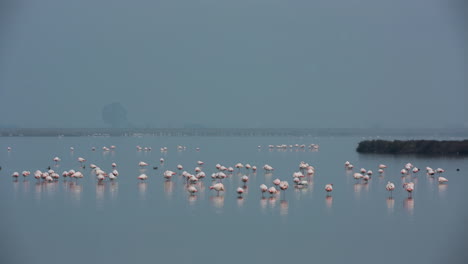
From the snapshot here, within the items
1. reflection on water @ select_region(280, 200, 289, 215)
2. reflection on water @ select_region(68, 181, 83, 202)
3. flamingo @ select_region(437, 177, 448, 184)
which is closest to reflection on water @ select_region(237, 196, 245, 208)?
reflection on water @ select_region(280, 200, 289, 215)

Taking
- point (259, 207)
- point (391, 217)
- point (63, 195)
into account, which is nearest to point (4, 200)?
point (63, 195)

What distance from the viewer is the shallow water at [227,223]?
61.9 ft

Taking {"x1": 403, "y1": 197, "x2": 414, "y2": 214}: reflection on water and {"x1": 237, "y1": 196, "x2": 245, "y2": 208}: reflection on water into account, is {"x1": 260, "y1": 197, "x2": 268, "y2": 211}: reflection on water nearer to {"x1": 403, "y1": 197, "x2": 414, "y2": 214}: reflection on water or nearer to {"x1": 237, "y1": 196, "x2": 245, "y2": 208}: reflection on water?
{"x1": 237, "y1": 196, "x2": 245, "y2": 208}: reflection on water

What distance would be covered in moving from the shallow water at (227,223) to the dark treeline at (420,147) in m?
22.0

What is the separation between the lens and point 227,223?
23016 millimetres

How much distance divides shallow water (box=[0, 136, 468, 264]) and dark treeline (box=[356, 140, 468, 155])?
2200 centimetres

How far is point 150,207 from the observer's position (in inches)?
1042

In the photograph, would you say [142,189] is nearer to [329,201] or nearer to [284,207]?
[284,207]

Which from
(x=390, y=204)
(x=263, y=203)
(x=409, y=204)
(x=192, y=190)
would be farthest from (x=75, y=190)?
(x=409, y=204)

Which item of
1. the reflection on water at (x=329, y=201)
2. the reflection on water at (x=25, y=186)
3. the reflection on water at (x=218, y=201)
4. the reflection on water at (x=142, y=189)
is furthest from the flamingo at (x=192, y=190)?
the reflection on water at (x=25, y=186)

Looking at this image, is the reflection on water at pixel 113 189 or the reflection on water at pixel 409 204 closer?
the reflection on water at pixel 409 204

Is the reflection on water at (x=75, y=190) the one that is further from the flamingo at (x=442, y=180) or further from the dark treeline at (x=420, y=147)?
the dark treeline at (x=420, y=147)

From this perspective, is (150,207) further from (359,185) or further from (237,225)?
(359,185)

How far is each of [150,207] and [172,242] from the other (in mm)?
6500
